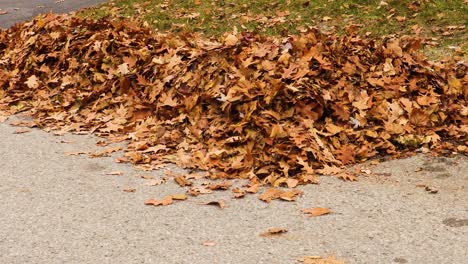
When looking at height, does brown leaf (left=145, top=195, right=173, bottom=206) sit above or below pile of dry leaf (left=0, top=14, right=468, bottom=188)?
below

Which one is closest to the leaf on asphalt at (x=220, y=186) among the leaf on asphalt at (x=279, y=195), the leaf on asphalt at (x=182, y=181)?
the leaf on asphalt at (x=182, y=181)

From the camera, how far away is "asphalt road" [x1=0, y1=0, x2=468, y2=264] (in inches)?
145

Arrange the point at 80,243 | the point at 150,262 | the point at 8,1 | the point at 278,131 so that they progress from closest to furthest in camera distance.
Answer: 1. the point at 150,262
2. the point at 80,243
3. the point at 278,131
4. the point at 8,1

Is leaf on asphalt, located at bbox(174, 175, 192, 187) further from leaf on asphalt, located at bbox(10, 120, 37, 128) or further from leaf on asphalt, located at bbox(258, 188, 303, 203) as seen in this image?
leaf on asphalt, located at bbox(10, 120, 37, 128)

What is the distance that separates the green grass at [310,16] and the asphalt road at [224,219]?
12.2 feet

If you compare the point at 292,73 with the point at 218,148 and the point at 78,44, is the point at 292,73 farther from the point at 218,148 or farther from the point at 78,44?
the point at 78,44

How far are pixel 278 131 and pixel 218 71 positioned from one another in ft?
3.89

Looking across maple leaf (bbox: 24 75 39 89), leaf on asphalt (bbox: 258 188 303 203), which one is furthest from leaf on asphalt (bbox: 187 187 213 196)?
maple leaf (bbox: 24 75 39 89)

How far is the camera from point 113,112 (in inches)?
255

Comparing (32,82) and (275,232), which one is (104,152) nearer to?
(275,232)

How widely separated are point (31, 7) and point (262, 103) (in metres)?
9.34

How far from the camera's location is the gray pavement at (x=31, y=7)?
1242cm

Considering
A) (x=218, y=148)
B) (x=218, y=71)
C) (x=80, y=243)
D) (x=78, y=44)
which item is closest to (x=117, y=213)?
(x=80, y=243)

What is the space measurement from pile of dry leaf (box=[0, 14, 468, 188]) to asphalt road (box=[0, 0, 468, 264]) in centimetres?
32
